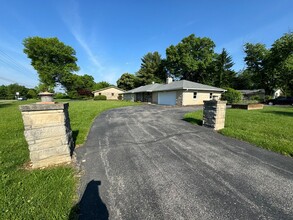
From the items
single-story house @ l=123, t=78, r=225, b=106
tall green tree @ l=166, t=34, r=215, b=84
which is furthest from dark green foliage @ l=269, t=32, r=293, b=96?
single-story house @ l=123, t=78, r=225, b=106

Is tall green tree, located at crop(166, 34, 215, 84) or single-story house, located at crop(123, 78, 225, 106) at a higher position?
tall green tree, located at crop(166, 34, 215, 84)

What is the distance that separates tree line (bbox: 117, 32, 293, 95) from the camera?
2795cm

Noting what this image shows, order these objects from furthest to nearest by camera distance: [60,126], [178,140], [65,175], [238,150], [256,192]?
1. [178,140]
2. [238,150]
3. [60,126]
4. [65,175]
5. [256,192]

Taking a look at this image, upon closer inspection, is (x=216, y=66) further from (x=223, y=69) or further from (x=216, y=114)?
(x=216, y=114)

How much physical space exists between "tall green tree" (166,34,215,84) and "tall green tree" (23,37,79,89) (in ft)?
104

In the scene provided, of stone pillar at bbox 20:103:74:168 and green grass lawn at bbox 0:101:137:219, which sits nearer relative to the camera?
green grass lawn at bbox 0:101:137:219

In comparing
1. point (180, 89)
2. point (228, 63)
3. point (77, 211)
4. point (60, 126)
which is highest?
point (228, 63)

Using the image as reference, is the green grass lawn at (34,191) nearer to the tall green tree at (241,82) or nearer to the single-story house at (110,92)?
the single-story house at (110,92)

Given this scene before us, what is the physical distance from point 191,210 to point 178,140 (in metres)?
3.15

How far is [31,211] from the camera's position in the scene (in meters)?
2.08

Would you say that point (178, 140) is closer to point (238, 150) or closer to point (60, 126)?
point (238, 150)

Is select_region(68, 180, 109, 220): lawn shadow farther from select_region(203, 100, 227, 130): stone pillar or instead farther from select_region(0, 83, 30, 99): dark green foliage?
select_region(0, 83, 30, 99): dark green foliage

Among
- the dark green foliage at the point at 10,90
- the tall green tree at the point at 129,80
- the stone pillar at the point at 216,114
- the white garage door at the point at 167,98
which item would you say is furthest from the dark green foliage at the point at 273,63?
the dark green foliage at the point at 10,90

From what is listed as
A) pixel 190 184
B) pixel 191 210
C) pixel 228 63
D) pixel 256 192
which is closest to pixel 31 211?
pixel 191 210
